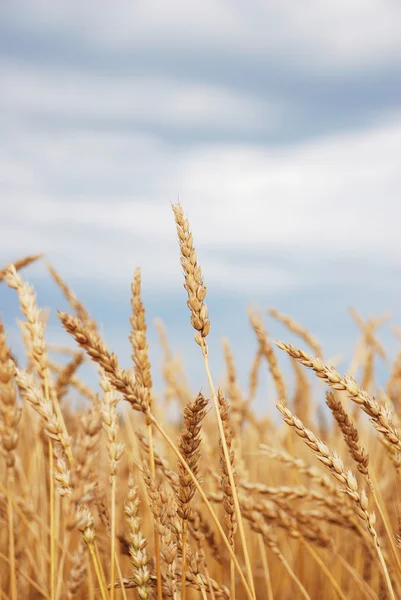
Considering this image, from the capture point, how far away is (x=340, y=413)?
4.06ft

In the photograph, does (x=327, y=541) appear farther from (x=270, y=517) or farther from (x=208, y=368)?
(x=208, y=368)

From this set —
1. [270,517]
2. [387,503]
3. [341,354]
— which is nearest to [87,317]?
[270,517]

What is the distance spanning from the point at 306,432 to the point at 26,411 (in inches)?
95.7

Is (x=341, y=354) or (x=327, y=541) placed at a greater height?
(x=341, y=354)

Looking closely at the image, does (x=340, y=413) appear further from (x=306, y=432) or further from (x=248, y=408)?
(x=248, y=408)

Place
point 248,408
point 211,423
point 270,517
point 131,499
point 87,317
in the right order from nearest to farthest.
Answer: point 131,499, point 270,517, point 87,317, point 248,408, point 211,423

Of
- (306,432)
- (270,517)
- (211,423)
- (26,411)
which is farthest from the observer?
(211,423)

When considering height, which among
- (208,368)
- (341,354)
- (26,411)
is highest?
(341,354)

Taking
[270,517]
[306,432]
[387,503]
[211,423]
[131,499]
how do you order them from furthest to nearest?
1. [211,423]
2. [387,503]
3. [270,517]
4. [131,499]
5. [306,432]

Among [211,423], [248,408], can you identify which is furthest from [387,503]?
[211,423]

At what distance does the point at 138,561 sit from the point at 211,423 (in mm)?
4938

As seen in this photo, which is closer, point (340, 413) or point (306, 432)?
point (306, 432)

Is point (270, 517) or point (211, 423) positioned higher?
point (211, 423)

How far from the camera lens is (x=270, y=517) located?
1794 mm
